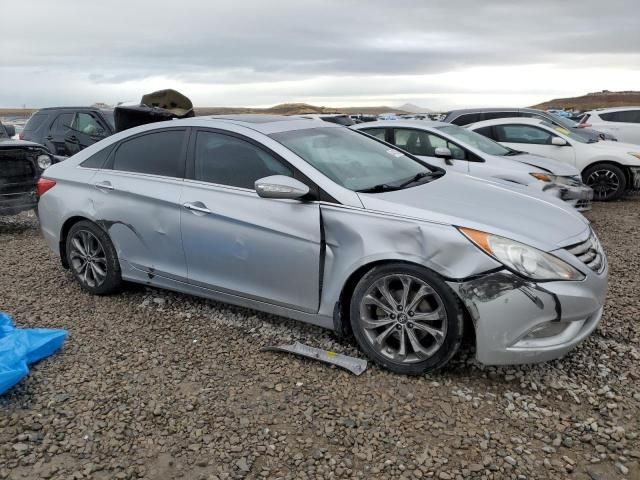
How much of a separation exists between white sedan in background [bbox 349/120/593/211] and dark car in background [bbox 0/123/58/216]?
473 cm

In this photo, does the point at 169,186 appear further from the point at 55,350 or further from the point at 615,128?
the point at 615,128

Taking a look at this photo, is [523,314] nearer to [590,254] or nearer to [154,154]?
[590,254]

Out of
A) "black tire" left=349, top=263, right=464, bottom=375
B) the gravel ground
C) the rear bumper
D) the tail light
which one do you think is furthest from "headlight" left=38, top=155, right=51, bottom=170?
"black tire" left=349, top=263, right=464, bottom=375

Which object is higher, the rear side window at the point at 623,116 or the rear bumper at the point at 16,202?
the rear side window at the point at 623,116

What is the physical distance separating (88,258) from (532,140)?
8.01 metres

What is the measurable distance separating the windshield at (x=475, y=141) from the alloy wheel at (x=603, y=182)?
2.17 meters

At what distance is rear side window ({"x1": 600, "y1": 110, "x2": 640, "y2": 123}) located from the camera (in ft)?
49.0

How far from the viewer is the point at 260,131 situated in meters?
4.02

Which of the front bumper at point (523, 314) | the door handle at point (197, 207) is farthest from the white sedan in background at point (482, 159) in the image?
the front bumper at point (523, 314)

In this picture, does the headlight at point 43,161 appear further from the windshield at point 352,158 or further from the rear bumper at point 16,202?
the windshield at point 352,158

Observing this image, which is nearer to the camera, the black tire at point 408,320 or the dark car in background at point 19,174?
the black tire at point 408,320

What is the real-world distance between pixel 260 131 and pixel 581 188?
5180 mm

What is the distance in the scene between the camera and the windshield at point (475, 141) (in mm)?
7938

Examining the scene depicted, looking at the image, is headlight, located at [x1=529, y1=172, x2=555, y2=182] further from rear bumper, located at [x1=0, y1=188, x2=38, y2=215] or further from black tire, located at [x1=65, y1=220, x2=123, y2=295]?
rear bumper, located at [x1=0, y1=188, x2=38, y2=215]
